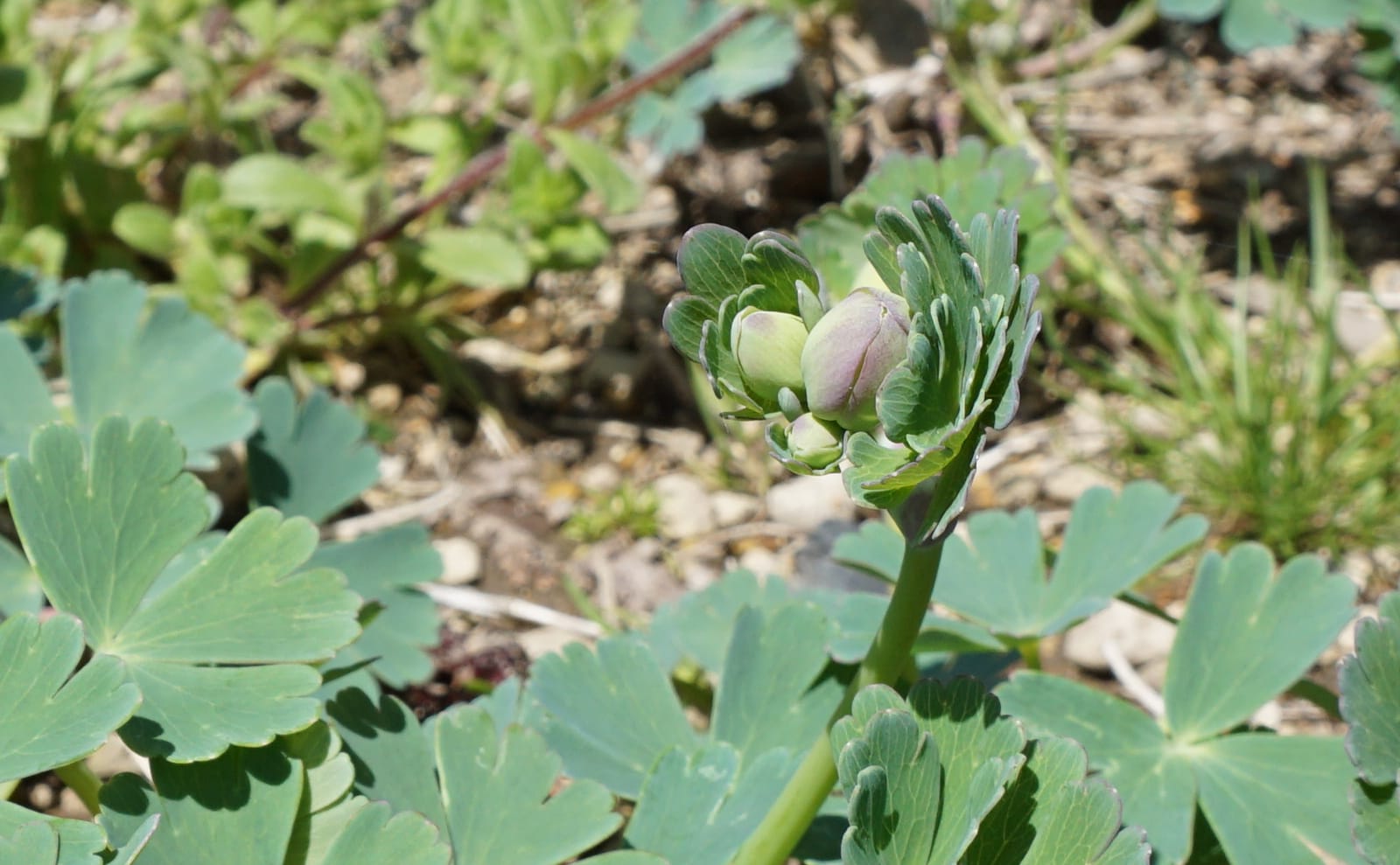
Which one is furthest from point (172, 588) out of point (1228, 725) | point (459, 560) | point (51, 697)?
point (459, 560)

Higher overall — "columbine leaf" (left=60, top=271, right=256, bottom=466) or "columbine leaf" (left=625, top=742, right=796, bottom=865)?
"columbine leaf" (left=60, top=271, right=256, bottom=466)

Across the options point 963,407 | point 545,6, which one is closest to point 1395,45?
point 545,6

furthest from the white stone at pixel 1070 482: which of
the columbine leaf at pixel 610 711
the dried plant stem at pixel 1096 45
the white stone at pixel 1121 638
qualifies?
the columbine leaf at pixel 610 711

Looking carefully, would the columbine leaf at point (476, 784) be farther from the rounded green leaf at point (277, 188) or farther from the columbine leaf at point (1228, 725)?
the rounded green leaf at point (277, 188)

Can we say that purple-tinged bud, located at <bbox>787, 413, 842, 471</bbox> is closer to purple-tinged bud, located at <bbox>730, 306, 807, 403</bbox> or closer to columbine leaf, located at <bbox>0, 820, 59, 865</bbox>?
purple-tinged bud, located at <bbox>730, 306, 807, 403</bbox>

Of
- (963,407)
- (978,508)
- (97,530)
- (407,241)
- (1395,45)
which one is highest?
(963,407)

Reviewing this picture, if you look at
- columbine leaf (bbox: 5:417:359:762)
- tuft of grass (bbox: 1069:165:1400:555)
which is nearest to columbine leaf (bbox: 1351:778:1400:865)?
columbine leaf (bbox: 5:417:359:762)

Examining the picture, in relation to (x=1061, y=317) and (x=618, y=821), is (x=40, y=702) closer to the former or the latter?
(x=618, y=821)
